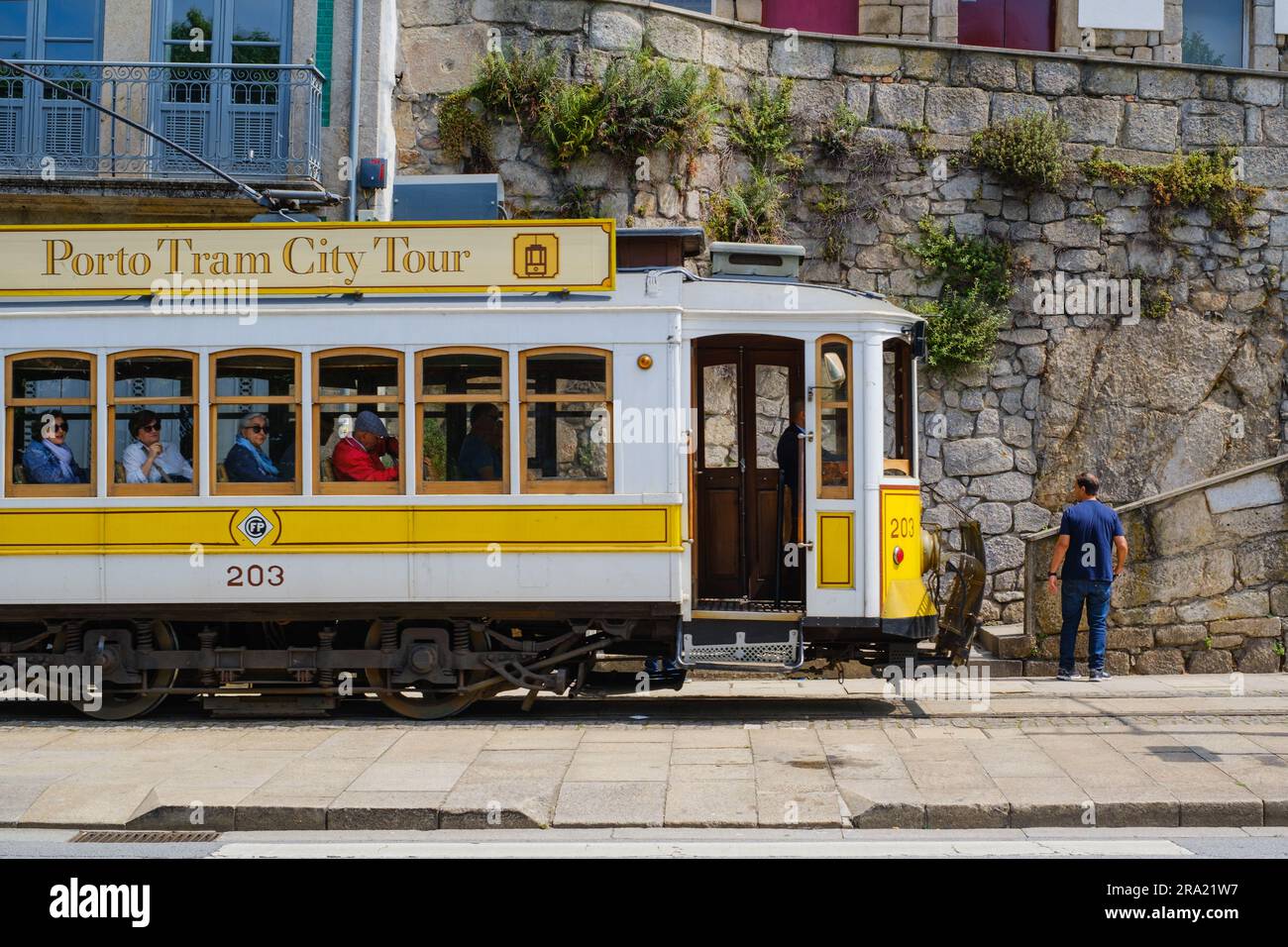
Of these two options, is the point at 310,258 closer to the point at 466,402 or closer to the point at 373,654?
the point at 466,402

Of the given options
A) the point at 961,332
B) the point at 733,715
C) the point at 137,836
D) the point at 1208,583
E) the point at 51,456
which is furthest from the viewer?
the point at 961,332

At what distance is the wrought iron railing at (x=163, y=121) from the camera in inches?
634

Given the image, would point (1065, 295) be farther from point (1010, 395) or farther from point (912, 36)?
point (912, 36)

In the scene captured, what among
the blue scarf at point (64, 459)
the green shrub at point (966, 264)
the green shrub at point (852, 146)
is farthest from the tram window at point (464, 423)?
the green shrub at point (966, 264)

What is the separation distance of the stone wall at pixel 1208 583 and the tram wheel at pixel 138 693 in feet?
26.5

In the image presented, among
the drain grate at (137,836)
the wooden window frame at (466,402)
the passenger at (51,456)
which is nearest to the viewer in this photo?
the drain grate at (137,836)

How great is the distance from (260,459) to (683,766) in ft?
13.5

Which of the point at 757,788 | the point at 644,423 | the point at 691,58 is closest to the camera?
the point at 757,788

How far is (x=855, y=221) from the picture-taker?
1628cm

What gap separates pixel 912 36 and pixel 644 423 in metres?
9.76

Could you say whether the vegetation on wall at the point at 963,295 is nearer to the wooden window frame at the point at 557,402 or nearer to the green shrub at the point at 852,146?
the green shrub at the point at 852,146

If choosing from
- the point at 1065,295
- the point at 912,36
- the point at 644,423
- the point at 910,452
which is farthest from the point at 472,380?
the point at 912,36

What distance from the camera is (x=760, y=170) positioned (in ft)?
53.4

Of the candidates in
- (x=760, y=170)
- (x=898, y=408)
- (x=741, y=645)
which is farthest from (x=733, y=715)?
(x=760, y=170)
